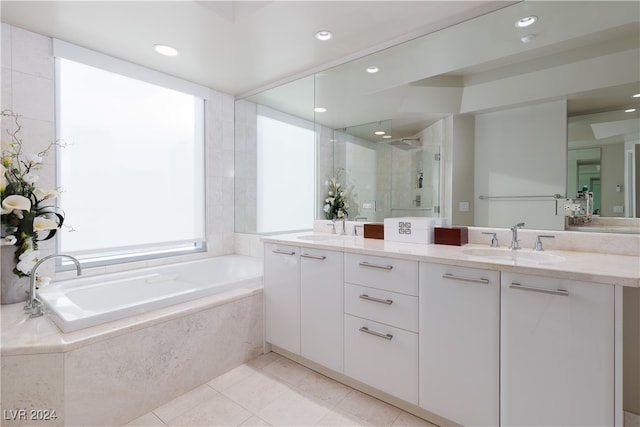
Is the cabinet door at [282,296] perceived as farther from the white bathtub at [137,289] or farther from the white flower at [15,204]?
the white flower at [15,204]

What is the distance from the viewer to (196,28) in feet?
6.79

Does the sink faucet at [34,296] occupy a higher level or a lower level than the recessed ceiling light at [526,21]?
lower

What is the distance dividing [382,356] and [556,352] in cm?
81

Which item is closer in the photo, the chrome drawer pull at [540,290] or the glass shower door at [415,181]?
the chrome drawer pull at [540,290]

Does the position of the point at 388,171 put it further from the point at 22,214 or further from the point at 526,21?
the point at 22,214

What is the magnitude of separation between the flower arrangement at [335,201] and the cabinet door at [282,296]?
0.76 meters

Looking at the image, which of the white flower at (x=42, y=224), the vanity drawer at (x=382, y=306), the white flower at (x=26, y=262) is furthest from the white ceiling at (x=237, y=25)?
the vanity drawer at (x=382, y=306)

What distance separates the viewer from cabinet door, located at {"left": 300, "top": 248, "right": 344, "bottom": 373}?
189 cm

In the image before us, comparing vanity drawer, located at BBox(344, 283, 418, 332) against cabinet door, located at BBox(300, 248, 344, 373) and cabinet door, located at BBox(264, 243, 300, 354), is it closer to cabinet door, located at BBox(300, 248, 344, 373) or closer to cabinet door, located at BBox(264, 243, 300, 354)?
cabinet door, located at BBox(300, 248, 344, 373)

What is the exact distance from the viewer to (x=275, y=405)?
175 cm

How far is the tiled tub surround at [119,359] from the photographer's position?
1.38 m

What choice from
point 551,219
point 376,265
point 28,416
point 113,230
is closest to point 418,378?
point 376,265

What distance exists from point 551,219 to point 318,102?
2053 millimetres

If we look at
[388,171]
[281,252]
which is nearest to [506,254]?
[388,171]
